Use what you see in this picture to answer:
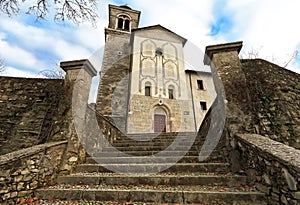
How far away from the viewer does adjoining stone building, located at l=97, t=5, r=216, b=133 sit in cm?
1177

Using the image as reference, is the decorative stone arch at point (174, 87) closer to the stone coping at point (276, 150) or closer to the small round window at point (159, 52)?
the small round window at point (159, 52)

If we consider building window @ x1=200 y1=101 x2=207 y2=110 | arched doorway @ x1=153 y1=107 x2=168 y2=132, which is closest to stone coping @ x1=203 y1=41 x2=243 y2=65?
arched doorway @ x1=153 y1=107 x2=168 y2=132

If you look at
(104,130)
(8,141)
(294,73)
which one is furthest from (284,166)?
(8,141)

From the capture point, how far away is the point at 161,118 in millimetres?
12227

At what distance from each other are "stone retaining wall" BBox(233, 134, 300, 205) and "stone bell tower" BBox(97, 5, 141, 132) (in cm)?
968

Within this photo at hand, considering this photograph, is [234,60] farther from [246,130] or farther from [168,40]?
[168,40]

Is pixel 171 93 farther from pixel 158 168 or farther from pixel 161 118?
pixel 158 168

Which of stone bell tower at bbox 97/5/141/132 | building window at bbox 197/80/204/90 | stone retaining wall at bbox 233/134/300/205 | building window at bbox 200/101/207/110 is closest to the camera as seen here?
stone retaining wall at bbox 233/134/300/205

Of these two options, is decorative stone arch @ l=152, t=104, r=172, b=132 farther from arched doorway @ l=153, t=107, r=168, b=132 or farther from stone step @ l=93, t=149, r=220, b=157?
stone step @ l=93, t=149, r=220, b=157

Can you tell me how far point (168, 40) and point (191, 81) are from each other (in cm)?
429

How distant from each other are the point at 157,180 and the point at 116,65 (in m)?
13.7

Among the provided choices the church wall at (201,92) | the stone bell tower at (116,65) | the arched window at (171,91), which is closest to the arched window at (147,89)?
the arched window at (171,91)

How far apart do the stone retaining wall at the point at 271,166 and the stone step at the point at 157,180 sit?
27cm

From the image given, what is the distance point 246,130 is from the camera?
105 inches
